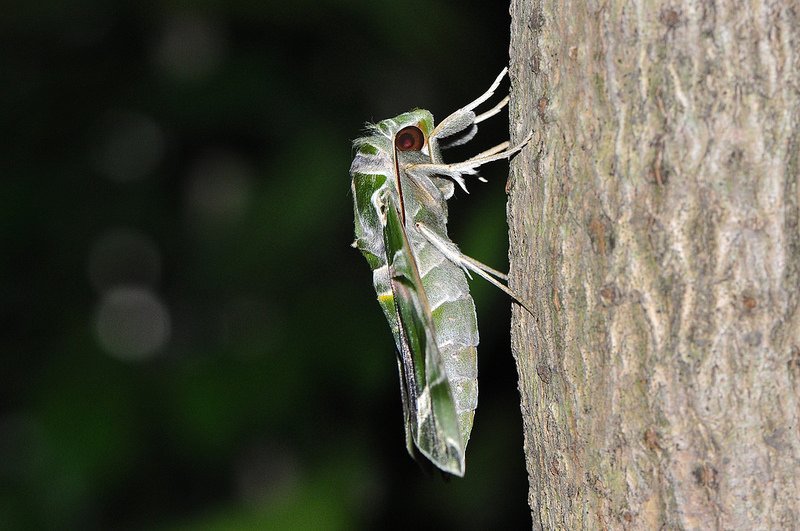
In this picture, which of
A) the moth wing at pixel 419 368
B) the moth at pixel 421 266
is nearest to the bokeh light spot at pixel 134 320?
the moth at pixel 421 266

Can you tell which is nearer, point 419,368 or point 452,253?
point 419,368

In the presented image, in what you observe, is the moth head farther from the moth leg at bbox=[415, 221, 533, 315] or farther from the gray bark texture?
the gray bark texture

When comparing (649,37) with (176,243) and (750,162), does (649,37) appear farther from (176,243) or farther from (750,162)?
(176,243)

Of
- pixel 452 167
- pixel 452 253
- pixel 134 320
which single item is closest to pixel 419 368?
pixel 452 253

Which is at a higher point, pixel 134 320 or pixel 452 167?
pixel 452 167

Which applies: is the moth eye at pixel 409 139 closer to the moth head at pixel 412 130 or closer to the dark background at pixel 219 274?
the moth head at pixel 412 130

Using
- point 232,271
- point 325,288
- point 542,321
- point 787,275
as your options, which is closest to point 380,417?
point 325,288

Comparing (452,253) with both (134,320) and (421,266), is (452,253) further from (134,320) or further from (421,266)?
(134,320)

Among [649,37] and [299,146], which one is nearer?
[649,37]
